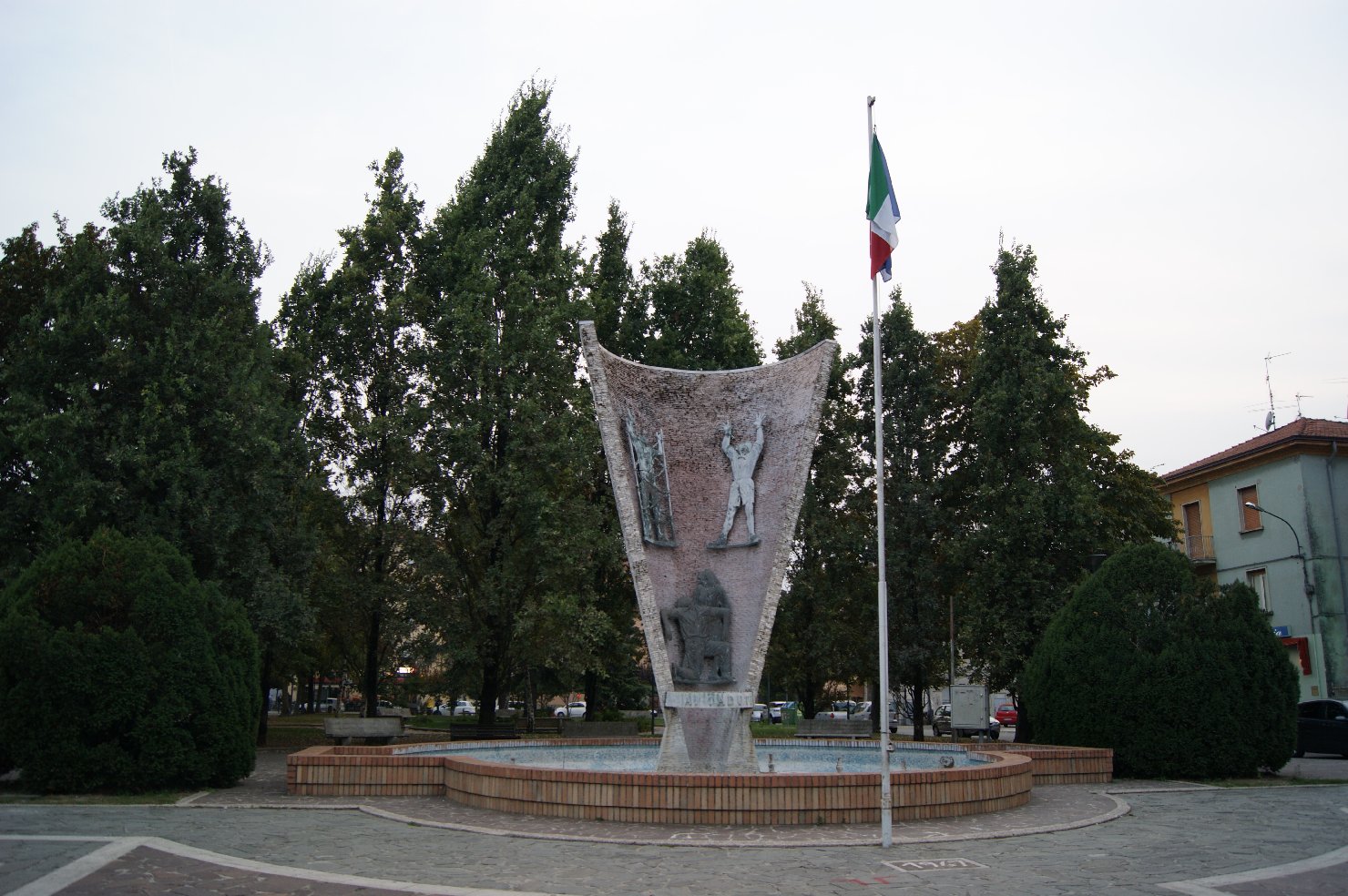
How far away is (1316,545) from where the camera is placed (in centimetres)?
3181

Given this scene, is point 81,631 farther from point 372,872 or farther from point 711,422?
point 711,422

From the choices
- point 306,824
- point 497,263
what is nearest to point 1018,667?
point 497,263

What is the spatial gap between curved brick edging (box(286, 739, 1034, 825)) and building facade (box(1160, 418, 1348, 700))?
2216cm

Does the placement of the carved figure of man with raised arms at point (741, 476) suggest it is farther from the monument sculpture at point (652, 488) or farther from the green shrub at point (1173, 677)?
the green shrub at point (1173, 677)

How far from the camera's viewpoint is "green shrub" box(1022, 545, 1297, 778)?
16.3 metres

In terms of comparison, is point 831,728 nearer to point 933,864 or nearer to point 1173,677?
point 1173,677

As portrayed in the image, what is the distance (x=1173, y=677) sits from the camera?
16344 millimetres

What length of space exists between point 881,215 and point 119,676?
35.5 feet

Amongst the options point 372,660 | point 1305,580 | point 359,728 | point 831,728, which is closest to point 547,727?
point 372,660

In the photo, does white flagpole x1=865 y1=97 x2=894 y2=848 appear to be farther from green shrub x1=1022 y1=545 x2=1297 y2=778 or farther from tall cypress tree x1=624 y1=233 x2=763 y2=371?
tall cypress tree x1=624 y1=233 x2=763 y2=371

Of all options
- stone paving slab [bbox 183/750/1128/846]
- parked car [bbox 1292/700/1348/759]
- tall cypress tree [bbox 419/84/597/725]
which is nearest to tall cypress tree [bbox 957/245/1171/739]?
parked car [bbox 1292/700/1348/759]

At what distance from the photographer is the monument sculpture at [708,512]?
14938 mm

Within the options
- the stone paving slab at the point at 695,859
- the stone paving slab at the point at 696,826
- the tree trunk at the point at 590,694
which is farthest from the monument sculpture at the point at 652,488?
the tree trunk at the point at 590,694

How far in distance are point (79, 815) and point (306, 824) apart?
8.21ft
